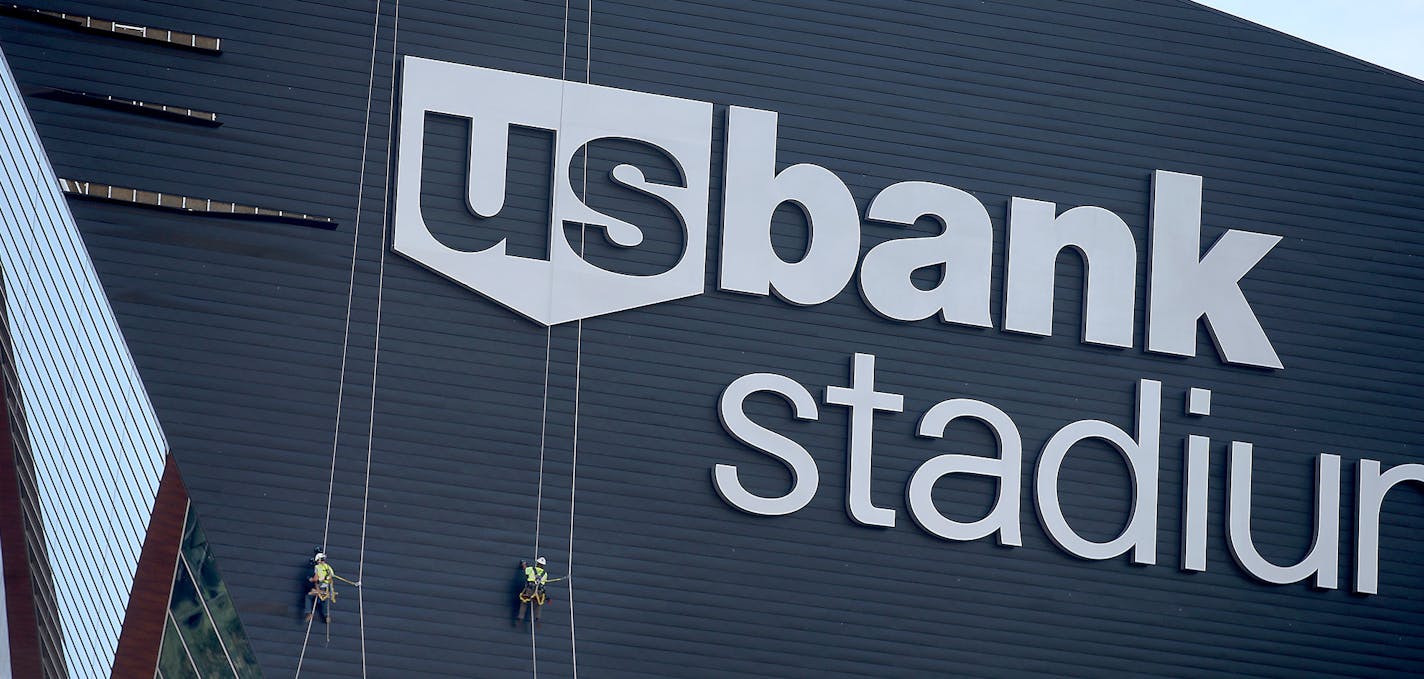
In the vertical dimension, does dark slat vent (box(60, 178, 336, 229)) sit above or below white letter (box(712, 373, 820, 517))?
above

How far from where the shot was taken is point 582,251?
17.5 m

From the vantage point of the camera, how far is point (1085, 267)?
18.9 metres

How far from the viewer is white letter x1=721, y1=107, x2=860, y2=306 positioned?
704 inches

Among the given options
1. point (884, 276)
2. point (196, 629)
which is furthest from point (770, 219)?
point (196, 629)

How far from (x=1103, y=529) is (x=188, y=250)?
30.7 feet

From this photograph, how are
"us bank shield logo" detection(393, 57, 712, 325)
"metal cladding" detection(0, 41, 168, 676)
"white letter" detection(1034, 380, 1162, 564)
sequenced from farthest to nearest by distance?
"white letter" detection(1034, 380, 1162, 564)
"us bank shield logo" detection(393, 57, 712, 325)
"metal cladding" detection(0, 41, 168, 676)

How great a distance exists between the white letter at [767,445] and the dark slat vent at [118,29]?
5868 mm

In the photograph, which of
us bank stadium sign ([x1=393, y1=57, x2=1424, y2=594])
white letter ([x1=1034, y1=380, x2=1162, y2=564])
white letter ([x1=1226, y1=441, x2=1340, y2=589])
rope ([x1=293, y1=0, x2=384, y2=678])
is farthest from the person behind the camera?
white letter ([x1=1226, y1=441, x2=1340, y2=589])

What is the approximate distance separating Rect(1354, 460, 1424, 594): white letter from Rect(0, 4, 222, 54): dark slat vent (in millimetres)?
12370

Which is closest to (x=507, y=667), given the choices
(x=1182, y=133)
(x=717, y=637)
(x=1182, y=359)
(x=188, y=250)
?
(x=717, y=637)

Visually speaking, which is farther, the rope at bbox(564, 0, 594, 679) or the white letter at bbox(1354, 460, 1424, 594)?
the white letter at bbox(1354, 460, 1424, 594)

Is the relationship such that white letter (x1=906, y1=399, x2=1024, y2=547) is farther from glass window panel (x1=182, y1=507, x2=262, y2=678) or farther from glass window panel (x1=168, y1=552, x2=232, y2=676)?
glass window panel (x1=168, y1=552, x2=232, y2=676)

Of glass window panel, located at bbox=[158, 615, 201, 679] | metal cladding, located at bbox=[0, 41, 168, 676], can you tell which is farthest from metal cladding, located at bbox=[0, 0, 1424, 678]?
glass window panel, located at bbox=[158, 615, 201, 679]

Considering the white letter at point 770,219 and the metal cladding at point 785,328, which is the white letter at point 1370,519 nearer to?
the metal cladding at point 785,328
